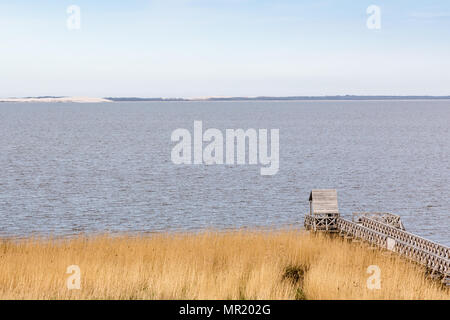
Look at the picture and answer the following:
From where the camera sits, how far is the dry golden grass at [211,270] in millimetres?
15695

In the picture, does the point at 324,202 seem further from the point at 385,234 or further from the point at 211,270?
the point at 211,270

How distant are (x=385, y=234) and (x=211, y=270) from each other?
411 inches

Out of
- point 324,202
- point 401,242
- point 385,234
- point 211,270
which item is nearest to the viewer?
point 211,270

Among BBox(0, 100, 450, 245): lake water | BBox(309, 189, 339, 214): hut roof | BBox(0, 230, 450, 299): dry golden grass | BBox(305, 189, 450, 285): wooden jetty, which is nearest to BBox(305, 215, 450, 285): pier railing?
BBox(305, 189, 450, 285): wooden jetty

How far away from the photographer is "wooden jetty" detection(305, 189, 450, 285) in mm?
22000

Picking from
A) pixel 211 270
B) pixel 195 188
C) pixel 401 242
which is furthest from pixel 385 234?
pixel 195 188

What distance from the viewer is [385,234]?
26.5 meters

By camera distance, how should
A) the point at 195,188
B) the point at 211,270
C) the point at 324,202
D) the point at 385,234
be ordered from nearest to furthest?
the point at 211,270
the point at 385,234
the point at 324,202
the point at 195,188

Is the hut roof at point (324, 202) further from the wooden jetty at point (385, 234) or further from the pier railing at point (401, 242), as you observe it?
the pier railing at point (401, 242)

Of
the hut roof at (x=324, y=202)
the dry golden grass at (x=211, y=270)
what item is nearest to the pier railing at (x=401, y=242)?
the hut roof at (x=324, y=202)

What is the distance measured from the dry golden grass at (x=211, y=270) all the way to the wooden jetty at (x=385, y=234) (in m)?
0.77
